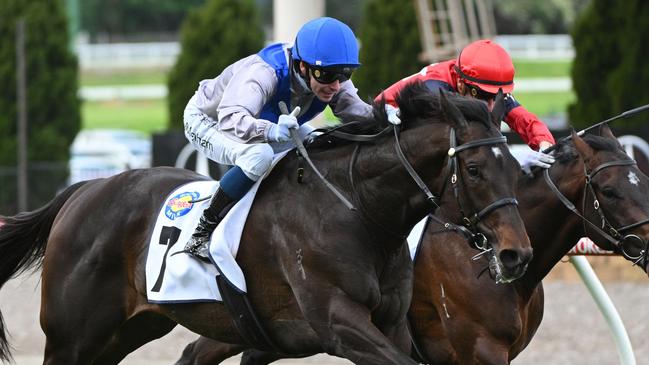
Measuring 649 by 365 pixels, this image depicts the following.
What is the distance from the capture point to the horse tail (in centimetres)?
602

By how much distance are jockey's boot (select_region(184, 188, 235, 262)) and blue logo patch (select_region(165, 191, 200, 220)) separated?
21cm

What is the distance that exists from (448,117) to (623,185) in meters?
1.13

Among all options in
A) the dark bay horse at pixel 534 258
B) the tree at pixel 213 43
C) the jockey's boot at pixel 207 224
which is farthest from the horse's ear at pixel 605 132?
the tree at pixel 213 43

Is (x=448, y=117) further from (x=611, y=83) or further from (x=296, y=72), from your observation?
(x=611, y=83)

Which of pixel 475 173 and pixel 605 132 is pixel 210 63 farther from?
pixel 475 173

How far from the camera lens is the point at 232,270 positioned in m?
5.00

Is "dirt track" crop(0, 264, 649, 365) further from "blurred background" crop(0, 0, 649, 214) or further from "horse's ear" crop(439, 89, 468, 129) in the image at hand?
"horse's ear" crop(439, 89, 468, 129)

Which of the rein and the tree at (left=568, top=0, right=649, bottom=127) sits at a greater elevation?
the rein

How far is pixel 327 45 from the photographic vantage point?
189 inches

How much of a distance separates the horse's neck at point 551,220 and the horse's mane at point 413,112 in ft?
3.29

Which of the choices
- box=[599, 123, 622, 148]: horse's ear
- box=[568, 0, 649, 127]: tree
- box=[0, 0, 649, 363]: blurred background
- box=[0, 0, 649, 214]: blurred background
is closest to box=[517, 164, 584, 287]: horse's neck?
box=[599, 123, 622, 148]: horse's ear

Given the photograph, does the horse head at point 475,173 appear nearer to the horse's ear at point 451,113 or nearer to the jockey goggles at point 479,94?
the horse's ear at point 451,113

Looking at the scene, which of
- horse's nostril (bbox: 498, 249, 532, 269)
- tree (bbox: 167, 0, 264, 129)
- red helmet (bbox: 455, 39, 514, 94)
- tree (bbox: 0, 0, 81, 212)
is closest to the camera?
horse's nostril (bbox: 498, 249, 532, 269)

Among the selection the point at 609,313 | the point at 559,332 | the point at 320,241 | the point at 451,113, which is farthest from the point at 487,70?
the point at 559,332
